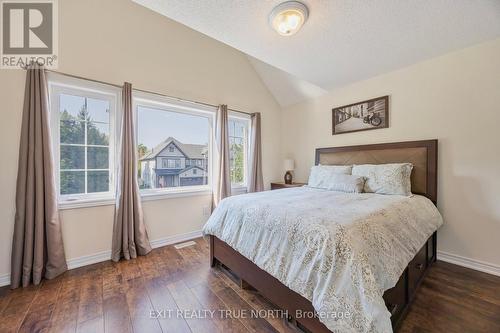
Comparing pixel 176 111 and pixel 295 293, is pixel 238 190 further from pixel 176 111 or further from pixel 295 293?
pixel 295 293

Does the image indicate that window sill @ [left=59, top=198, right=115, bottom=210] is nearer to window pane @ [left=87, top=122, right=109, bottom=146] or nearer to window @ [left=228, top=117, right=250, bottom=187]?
window pane @ [left=87, top=122, right=109, bottom=146]

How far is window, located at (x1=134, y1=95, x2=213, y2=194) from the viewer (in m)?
2.71

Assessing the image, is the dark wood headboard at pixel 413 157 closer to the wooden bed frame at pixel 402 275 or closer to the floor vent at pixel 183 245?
the wooden bed frame at pixel 402 275

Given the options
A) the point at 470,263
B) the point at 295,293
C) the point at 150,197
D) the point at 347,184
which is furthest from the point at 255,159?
the point at 470,263

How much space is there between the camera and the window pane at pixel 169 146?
2.73 metres

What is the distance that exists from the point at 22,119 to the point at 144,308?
2.04 meters

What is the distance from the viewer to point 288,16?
66.9 inches

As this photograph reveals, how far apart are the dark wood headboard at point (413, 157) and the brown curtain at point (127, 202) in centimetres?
295

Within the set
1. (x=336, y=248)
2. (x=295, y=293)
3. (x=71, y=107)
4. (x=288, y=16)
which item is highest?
(x=288, y=16)

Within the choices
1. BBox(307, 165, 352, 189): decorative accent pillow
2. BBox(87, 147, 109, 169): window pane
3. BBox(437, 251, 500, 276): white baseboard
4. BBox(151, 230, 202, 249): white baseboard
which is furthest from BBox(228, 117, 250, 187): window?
BBox(437, 251, 500, 276): white baseboard

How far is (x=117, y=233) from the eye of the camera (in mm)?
2322

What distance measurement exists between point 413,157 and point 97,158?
3.82m

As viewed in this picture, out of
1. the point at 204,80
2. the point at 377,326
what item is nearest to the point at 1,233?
the point at 204,80

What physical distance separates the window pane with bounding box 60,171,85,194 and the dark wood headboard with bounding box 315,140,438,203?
347cm
